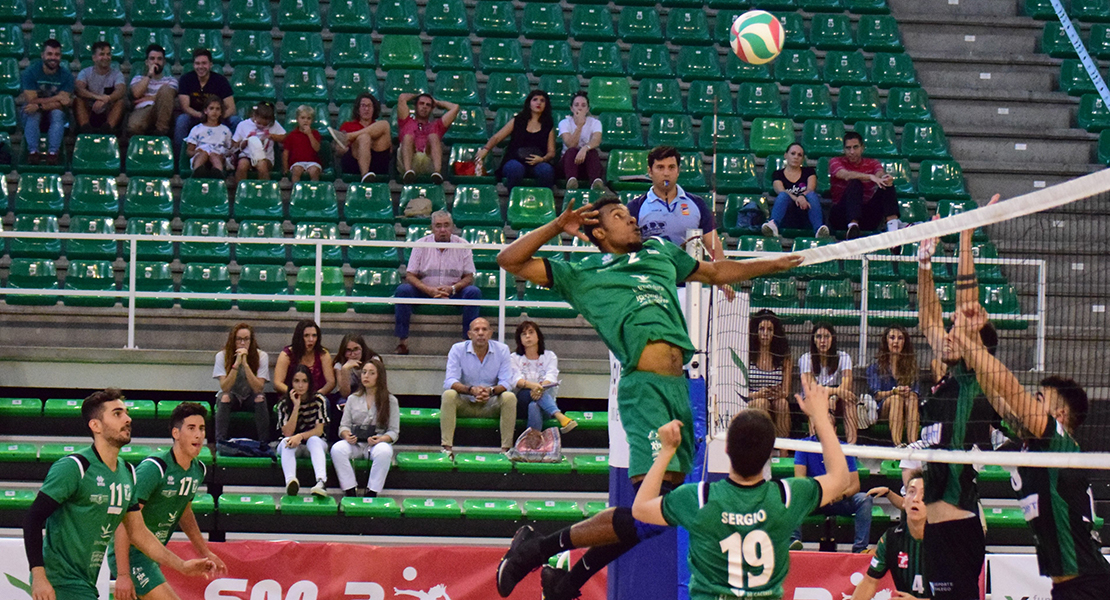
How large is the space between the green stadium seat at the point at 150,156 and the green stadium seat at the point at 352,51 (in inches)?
105

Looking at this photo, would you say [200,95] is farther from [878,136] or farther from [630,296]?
[630,296]

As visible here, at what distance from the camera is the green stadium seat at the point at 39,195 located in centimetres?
1473

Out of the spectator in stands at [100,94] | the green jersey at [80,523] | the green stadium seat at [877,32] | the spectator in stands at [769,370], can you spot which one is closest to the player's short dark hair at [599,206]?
the spectator in stands at [769,370]

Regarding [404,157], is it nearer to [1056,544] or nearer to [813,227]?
[813,227]

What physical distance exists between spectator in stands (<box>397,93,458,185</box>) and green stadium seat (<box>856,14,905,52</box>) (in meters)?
6.44

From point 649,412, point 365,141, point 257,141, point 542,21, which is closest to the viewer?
point 649,412

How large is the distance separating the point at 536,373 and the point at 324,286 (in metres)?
2.87

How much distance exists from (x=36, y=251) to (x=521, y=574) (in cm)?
898

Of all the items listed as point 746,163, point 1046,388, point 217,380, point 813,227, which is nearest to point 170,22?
point 217,380

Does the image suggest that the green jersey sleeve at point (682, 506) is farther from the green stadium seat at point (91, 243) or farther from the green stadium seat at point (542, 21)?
the green stadium seat at point (542, 21)

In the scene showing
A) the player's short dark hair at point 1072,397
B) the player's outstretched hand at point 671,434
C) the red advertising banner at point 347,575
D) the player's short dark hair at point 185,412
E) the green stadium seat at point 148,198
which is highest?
the green stadium seat at point 148,198

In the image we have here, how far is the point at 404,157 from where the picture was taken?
1550 centimetres

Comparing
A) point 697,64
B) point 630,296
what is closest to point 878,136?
point 697,64

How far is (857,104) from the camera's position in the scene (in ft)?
57.2
